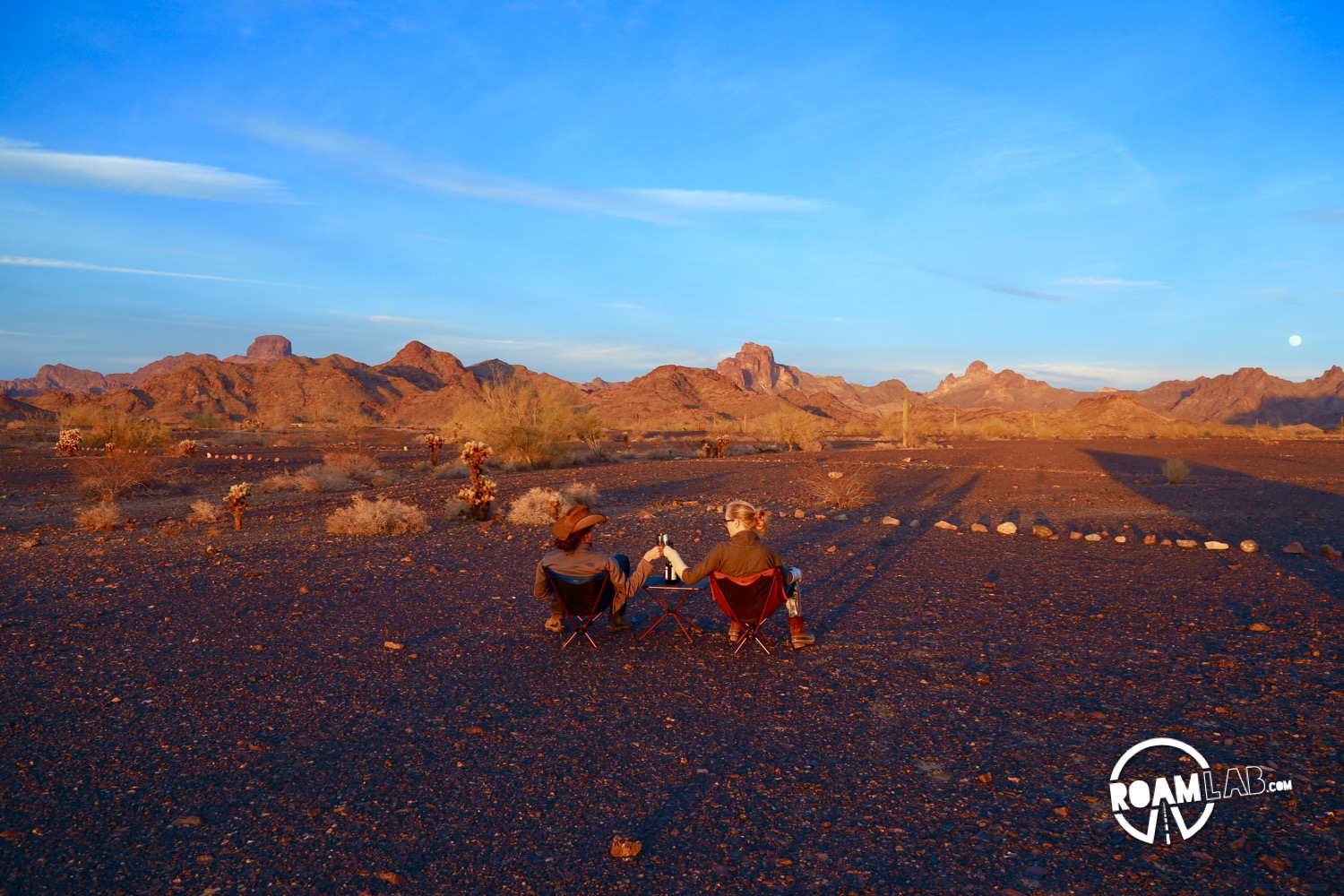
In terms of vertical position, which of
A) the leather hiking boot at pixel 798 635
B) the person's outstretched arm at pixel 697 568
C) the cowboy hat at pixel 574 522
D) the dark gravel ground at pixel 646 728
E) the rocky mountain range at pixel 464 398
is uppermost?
the rocky mountain range at pixel 464 398

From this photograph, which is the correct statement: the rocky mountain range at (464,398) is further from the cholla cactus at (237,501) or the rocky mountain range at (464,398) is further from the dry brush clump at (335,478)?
→ the cholla cactus at (237,501)

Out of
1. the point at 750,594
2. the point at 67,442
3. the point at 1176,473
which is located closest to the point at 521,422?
the point at 67,442

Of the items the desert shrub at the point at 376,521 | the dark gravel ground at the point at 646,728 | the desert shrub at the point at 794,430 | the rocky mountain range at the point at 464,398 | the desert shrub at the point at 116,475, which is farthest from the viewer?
the rocky mountain range at the point at 464,398

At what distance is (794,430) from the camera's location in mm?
44875

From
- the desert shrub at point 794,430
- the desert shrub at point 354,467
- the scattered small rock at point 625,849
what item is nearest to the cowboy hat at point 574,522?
the scattered small rock at point 625,849

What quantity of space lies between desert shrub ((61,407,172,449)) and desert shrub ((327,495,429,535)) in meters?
27.7

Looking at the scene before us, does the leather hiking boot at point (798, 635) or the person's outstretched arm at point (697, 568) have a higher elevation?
the person's outstretched arm at point (697, 568)

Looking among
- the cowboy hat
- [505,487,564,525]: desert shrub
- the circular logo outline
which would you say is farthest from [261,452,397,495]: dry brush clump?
the circular logo outline

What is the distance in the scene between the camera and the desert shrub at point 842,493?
1836 centimetres

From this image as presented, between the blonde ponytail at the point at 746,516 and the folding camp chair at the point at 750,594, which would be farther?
the blonde ponytail at the point at 746,516

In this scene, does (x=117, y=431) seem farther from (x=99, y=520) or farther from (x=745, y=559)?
(x=745, y=559)

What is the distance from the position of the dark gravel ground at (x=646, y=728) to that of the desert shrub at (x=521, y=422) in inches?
694

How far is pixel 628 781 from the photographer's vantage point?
454 centimetres

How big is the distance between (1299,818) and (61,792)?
20.4ft
